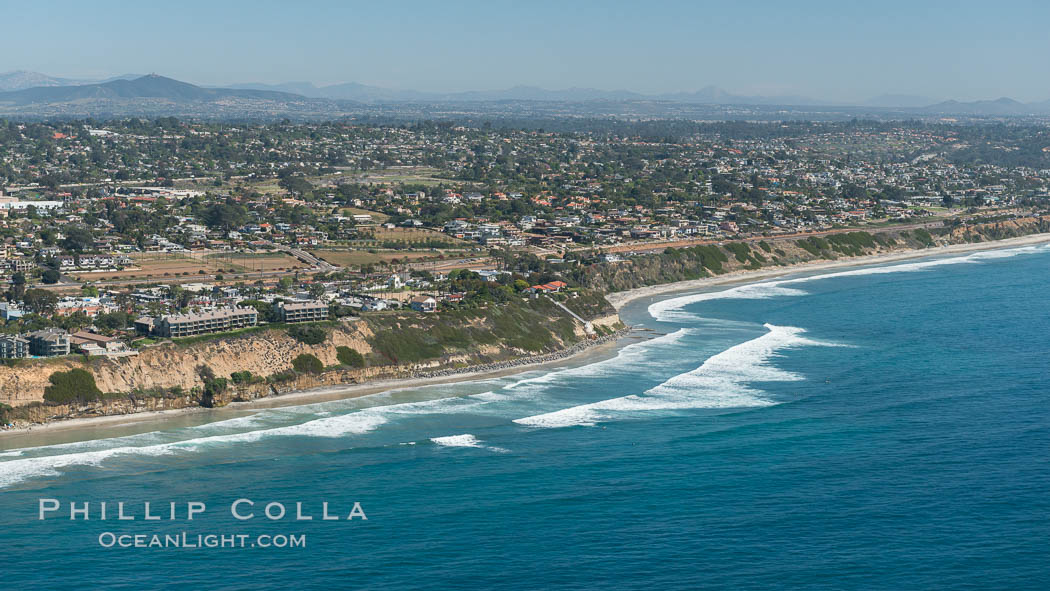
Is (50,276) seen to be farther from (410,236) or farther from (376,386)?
(410,236)

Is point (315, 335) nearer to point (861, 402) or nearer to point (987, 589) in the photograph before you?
point (861, 402)

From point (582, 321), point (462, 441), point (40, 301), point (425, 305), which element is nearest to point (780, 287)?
point (582, 321)

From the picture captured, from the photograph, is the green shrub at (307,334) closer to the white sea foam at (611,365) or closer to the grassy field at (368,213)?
the white sea foam at (611,365)

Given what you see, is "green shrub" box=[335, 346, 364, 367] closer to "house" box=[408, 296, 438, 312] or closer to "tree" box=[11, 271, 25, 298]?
"house" box=[408, 296, 438, 312]

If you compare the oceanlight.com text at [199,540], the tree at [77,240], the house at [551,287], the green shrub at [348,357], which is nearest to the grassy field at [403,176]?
the tree at [77,240]

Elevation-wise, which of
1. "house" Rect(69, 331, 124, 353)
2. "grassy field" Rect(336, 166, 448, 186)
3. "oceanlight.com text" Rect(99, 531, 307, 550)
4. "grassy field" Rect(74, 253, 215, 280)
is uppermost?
"grassy field" Rect(336, 166, 448, 186)

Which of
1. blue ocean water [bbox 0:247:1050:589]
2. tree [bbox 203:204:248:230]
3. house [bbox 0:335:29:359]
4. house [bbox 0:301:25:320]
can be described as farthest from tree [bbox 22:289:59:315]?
tree [bbox 203:204:248:230]
